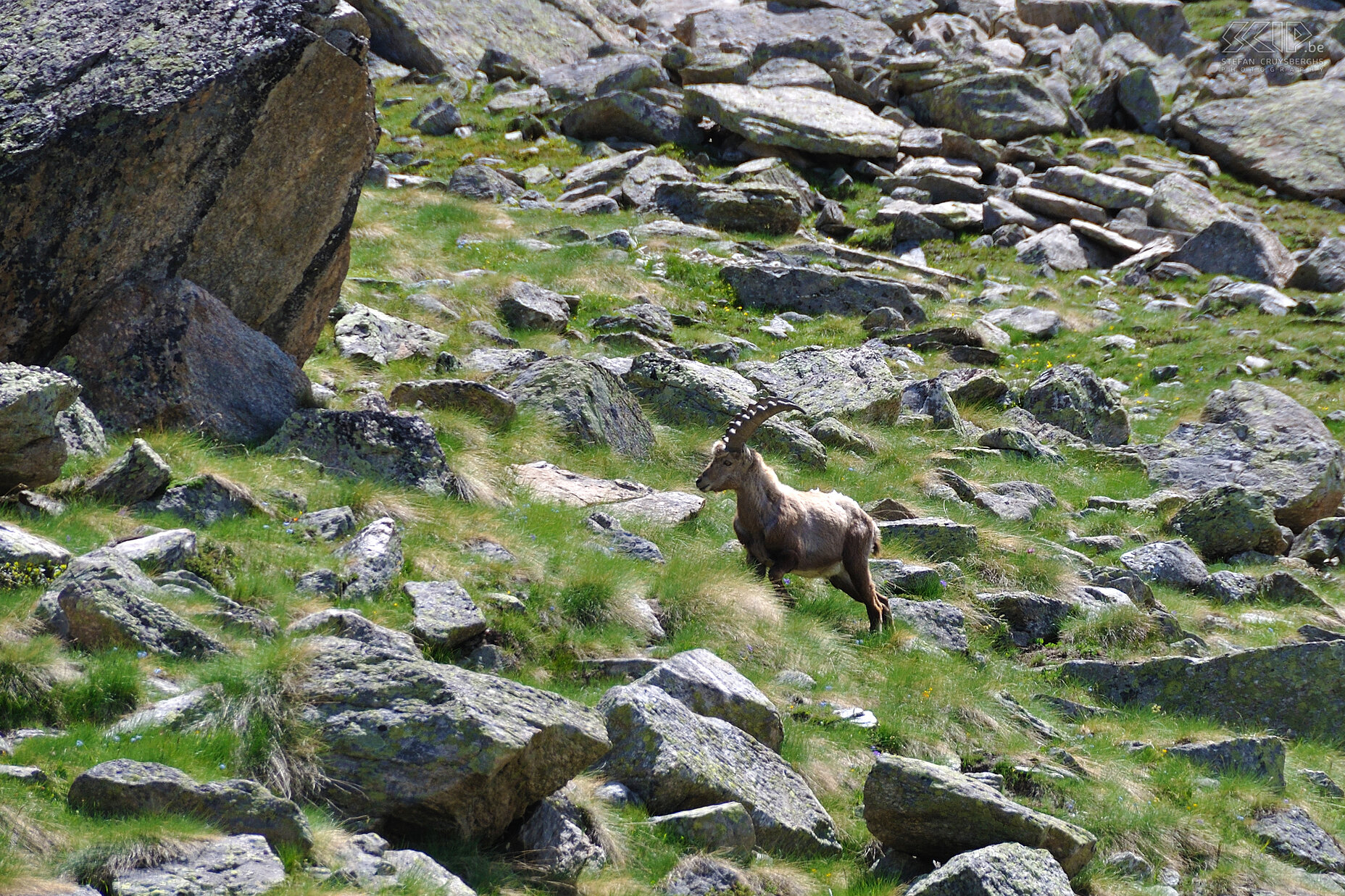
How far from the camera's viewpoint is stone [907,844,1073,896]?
248 inches

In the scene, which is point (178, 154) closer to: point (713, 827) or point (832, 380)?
point (713, 827)

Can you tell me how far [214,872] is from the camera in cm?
507

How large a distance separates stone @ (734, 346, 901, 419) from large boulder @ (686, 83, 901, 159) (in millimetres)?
15268

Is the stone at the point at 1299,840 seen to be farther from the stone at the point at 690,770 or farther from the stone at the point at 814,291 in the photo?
the stone at the point at 814,291

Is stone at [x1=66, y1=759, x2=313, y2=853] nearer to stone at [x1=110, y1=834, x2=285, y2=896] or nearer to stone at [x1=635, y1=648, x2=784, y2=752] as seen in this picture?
stone at [x1=110, y1=834, x2=285, y2=896]

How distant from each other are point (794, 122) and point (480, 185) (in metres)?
10.5

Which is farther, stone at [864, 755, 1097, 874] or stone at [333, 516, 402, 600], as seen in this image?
stone at [333, 516, 402, 600]

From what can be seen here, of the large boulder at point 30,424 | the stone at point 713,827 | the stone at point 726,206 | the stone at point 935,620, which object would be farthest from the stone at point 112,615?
the stone at point 726,206

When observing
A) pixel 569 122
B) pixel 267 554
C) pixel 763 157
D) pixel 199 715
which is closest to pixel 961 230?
pixel 763 157

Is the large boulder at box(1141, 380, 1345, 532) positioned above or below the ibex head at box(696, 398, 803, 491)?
below

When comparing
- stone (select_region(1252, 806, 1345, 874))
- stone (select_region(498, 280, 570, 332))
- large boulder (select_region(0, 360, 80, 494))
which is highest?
large boulder (select_region(0, 360, 80, 494))

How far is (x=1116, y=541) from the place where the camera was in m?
15.5

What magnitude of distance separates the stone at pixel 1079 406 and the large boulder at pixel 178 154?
12330mm

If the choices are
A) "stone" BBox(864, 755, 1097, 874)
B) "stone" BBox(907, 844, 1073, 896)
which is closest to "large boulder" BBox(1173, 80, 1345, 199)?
"stone" BBox(864, 755, 1097, 874)
